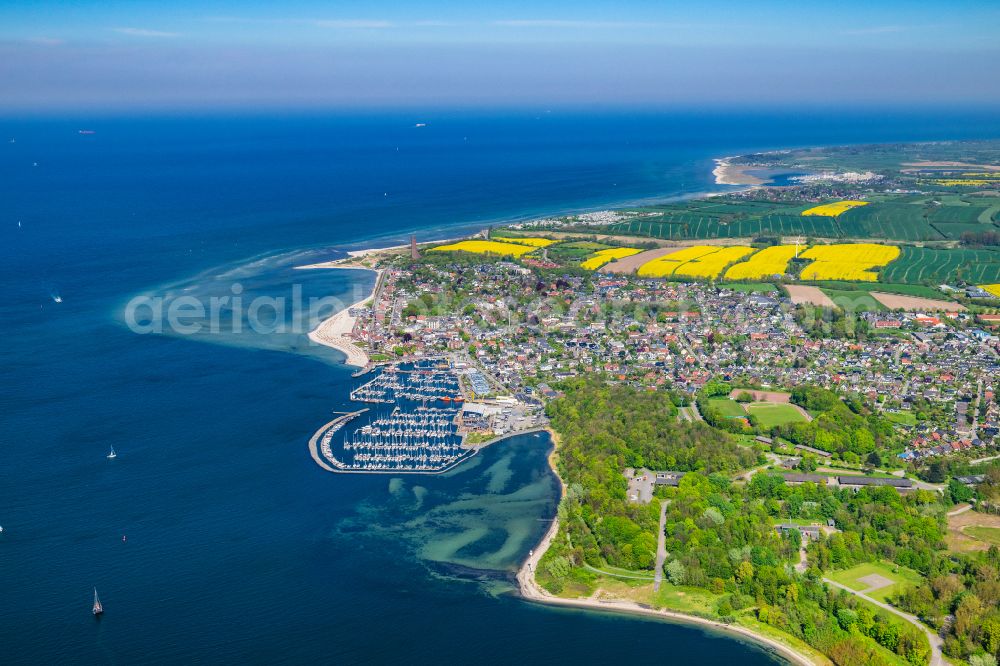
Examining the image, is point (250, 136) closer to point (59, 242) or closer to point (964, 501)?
point (59, 242)

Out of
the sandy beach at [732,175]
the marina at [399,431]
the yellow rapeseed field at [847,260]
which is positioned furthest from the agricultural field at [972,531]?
the sandy beach at [732,175]

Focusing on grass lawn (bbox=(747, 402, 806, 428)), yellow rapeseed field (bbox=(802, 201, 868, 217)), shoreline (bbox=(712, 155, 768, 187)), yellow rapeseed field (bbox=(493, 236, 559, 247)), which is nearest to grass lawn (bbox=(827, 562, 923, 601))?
grass lawn (bbox=(747, 402, 806, 428))

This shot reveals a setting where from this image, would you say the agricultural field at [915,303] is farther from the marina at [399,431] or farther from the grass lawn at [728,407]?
the marina at [399,431]

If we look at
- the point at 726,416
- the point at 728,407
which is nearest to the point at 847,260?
the point at 728,407

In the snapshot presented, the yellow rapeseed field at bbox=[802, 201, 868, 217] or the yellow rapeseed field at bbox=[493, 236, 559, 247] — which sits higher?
the yellow rapeseed field at bbox=[802, 201, 868, 217]

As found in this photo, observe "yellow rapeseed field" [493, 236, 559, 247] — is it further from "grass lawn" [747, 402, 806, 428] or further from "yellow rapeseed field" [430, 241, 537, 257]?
"grass lawn" [747, 402, 806, 428]

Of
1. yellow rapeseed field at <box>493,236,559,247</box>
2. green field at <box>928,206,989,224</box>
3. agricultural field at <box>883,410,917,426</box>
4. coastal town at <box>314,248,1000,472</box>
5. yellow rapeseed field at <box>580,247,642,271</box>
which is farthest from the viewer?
green field at <box>928,206,989,224</box>

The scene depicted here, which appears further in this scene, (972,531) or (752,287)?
(752,287)

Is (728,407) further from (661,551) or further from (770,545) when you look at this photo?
(661,551)
